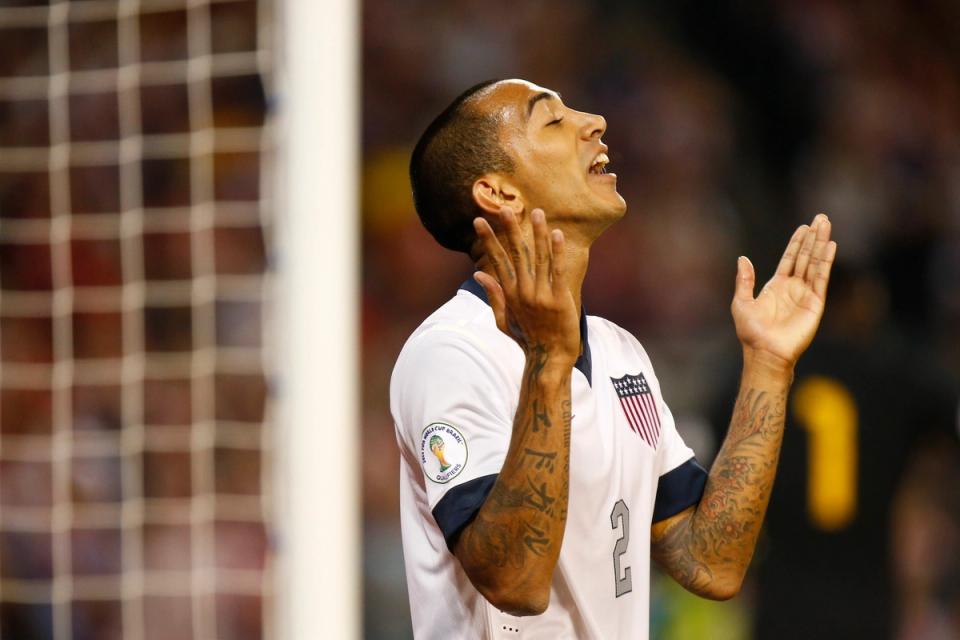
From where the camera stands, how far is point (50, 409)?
5.70m

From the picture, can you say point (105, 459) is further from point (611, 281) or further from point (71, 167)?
point (611, 281)

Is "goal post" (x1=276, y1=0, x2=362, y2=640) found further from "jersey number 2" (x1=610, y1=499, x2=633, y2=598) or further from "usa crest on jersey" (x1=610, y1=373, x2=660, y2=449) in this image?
"jersey number 2" (x1=610, y1=499, x2=633, y2=598)

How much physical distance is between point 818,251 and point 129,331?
13.2 ft

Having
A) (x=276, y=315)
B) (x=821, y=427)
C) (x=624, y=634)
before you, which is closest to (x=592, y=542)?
(x=624, y=634)

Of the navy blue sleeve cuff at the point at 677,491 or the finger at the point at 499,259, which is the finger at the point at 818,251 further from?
the finger at the point at 499,259

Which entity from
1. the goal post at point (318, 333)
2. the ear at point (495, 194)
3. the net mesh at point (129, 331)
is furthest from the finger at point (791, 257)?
the net mesh at point (129, 331)

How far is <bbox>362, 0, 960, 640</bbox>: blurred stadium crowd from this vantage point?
6.02m

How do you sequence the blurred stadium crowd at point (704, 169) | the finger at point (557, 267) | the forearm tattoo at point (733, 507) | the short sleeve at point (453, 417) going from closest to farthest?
the finger at point (557, 267), the short sleeve at point (453, 417), the forearm tattoo at point (733, 507), the blurred stadium crowd at point (704, 169)

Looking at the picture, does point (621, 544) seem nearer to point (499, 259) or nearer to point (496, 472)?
point (496, 472)

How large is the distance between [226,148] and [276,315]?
2.36m

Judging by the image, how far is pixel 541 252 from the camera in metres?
1.67

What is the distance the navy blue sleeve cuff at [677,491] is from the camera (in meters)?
2.16

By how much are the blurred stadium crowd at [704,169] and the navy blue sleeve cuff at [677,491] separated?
138 inches

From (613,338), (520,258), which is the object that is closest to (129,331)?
(613,338)
